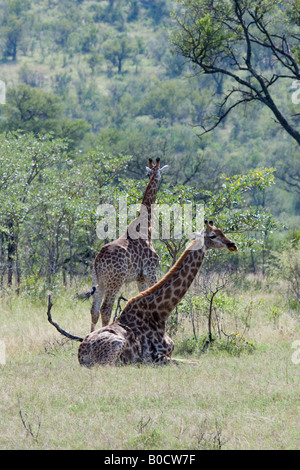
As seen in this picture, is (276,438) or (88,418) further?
(88,418)

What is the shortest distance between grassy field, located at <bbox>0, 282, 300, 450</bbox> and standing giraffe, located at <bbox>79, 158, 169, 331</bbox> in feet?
3.41

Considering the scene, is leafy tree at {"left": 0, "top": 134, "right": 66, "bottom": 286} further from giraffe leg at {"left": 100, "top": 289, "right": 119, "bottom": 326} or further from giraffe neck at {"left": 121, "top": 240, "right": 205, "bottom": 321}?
giraffe neck at {"left": 121, "top": 240, "right": 205, "bottom": 321}

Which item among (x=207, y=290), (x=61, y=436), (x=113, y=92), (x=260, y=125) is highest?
(x=113, y=92)

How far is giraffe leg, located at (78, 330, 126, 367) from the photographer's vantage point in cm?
822

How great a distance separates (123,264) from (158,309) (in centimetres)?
181

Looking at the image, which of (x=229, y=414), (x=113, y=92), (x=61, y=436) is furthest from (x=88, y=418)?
(x=113, y=92)

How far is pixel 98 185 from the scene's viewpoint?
65.2ft

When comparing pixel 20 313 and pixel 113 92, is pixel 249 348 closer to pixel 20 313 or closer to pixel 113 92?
pixel 20 313

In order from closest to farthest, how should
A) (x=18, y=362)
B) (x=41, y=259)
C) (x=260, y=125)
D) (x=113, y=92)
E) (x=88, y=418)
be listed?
1. (x=88, y=418)
2. (x=18, y=362)
3. (x=41, y=259)
4. (x=260, y=125)
5. (x=113, y=92)

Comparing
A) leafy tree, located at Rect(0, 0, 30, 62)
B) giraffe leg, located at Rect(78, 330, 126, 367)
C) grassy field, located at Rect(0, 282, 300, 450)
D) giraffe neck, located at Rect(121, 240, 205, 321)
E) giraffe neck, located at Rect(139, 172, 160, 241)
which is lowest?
grassy field, located at Rect(0, 282, 300, 450)

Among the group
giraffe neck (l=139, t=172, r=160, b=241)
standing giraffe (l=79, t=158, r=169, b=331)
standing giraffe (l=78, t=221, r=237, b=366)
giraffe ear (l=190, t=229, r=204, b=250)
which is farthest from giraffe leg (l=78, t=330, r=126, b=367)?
giraffe neck (l=139, t=172, r=160, b=241)

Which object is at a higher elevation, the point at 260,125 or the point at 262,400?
the point at 260,125

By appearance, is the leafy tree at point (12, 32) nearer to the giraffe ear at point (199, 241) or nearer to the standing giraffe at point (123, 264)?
the standing giraffe at point (123, 264)

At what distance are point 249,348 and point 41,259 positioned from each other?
1067cm
